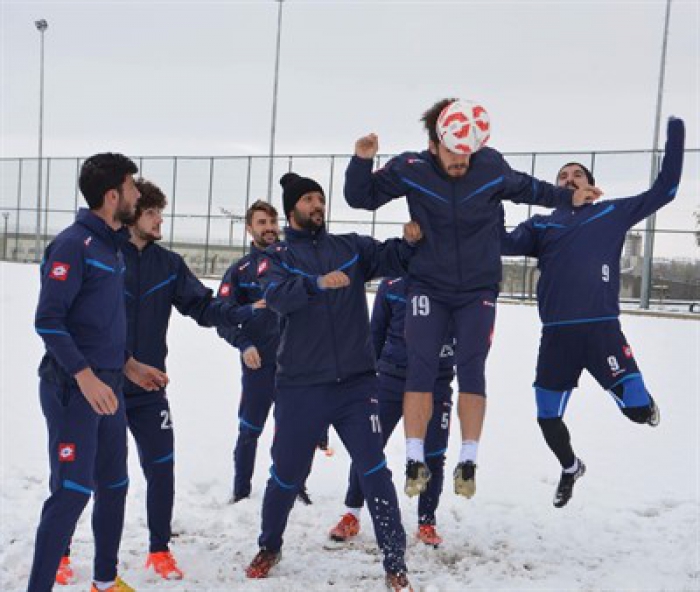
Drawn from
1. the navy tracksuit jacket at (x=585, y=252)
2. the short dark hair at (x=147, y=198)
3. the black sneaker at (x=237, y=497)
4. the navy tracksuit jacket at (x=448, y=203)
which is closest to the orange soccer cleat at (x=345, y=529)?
the black sneaker at (x=237, y=497)

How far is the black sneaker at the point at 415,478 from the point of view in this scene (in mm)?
4359

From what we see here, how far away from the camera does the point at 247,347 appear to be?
600 centimetres

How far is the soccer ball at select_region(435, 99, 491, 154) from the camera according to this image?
4.39 metres

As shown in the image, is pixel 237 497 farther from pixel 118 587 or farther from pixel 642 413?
pixel 642 413

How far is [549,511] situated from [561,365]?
216 cm

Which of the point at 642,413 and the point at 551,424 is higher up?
the point at 642,413

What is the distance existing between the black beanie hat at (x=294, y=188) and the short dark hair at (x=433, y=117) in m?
0.75

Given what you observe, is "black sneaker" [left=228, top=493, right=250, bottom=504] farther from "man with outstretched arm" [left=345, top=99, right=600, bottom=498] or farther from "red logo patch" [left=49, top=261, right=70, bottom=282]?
Result: "red logo patch" [left=49, top=261, right=70, bottom=282]

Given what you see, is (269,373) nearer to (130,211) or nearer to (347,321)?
(347,321)

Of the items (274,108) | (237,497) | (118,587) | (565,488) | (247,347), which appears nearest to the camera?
(118,587)

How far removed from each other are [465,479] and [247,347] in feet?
7.18

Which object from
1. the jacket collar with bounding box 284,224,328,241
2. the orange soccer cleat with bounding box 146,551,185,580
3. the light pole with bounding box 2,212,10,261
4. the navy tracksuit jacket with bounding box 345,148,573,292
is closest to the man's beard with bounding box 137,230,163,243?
the jacket collar with bounding box 284,224,328,241

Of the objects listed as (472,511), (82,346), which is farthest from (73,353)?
(472,511)

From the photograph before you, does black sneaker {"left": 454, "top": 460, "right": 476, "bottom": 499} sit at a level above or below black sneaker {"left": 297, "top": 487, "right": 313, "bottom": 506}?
above
